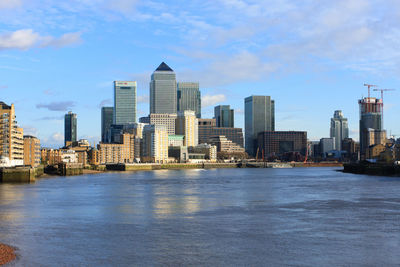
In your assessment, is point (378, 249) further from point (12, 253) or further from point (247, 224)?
point (12, 253)

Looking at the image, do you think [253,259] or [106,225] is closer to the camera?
[253,259]

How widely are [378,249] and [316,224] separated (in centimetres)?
1384

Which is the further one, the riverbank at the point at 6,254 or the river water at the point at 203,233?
the river water at the point at 203,233

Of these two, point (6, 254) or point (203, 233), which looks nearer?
point (6, 254)

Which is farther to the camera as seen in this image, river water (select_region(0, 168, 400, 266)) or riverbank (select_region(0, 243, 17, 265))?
river water (select_region(0, 168, 400, 266))

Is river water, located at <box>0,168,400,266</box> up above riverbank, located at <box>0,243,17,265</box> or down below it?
below

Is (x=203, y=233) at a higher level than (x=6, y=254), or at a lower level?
lower

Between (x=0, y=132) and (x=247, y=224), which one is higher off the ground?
(x=0, y=132)

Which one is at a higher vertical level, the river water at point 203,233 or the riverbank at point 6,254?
the riverbank at point 6,254

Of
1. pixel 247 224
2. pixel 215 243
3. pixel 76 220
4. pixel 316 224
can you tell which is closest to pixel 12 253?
pixel 215 243

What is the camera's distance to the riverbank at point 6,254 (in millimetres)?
36131

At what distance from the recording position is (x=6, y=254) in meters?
37.7

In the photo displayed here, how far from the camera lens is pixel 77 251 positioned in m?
40.5

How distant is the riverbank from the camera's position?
3613 centimetres
